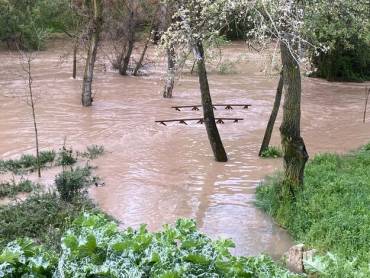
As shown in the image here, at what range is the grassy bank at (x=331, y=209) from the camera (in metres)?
8.38

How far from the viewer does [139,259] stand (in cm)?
383

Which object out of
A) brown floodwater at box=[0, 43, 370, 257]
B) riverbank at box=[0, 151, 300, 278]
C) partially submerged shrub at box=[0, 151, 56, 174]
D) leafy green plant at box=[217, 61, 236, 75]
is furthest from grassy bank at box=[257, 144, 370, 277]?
leafy green plant at box=[217, 61, 236, 75]

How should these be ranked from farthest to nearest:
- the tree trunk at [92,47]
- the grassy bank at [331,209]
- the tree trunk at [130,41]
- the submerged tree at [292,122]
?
the tree trunk at [130,41], the tree trunk at [92,47], the submerged tree at [292,122], the grassy bank at [331,209]

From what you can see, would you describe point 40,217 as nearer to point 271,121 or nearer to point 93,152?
point 93,152

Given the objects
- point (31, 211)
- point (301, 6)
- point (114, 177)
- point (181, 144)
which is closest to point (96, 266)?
point (31, 211)

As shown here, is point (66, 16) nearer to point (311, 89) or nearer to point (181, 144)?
point (311, 89)

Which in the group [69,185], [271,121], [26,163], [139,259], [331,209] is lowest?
[26,163]

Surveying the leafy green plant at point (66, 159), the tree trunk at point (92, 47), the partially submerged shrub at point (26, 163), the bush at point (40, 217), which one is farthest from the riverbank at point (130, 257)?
the tree trunk at point (92, 47)

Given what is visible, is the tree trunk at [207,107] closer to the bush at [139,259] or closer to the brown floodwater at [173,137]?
the brown floodwater at [173,137]

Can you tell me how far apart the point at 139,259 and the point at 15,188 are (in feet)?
27.9

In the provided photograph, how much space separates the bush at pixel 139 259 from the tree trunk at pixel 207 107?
8.43 metres

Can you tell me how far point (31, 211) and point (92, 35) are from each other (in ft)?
40.6

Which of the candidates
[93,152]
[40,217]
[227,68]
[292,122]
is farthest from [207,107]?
[227,68]

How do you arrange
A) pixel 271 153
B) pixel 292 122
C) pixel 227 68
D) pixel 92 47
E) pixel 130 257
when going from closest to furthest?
pixel 130 257 → pixel 292 122 → pixel 271 153 → pixel 92 47 → pixel 227 68
